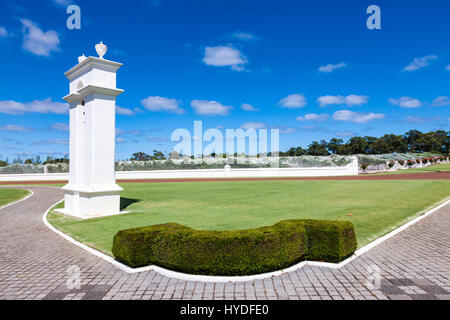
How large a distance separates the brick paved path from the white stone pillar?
12.2 feet

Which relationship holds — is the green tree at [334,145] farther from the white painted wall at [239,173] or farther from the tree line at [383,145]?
the white painted wall at [239,173]

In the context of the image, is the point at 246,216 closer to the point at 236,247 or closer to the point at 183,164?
the point at 236,247

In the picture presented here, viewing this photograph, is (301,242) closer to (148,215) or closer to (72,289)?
(72,289)

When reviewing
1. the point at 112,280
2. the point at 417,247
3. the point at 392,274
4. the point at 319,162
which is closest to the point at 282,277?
the point at 392,274

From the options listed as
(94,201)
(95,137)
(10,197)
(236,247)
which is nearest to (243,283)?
(236,247)

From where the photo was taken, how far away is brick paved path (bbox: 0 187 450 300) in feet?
13.8

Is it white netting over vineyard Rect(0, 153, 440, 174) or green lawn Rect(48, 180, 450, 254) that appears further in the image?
white netting over vineyard Rect(0, 153, 440, 174)

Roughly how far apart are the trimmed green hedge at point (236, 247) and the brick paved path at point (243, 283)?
9.7 inches

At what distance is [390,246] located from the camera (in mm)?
6555

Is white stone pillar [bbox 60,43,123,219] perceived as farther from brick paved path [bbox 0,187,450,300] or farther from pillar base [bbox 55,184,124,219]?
brick paved path [bbox 0,187,450,300]

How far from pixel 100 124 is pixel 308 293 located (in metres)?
8.85

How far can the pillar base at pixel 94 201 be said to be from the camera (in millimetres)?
10430

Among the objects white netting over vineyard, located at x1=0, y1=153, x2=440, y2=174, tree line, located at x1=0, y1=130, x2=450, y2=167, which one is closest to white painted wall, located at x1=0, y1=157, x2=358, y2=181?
white netting over vineyard, located at x1=0, y1=153, x2=440, y2=174

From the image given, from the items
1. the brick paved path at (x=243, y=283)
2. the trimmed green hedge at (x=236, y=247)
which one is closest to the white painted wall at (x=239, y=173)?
the brick paved path at (x=243, y=283)
